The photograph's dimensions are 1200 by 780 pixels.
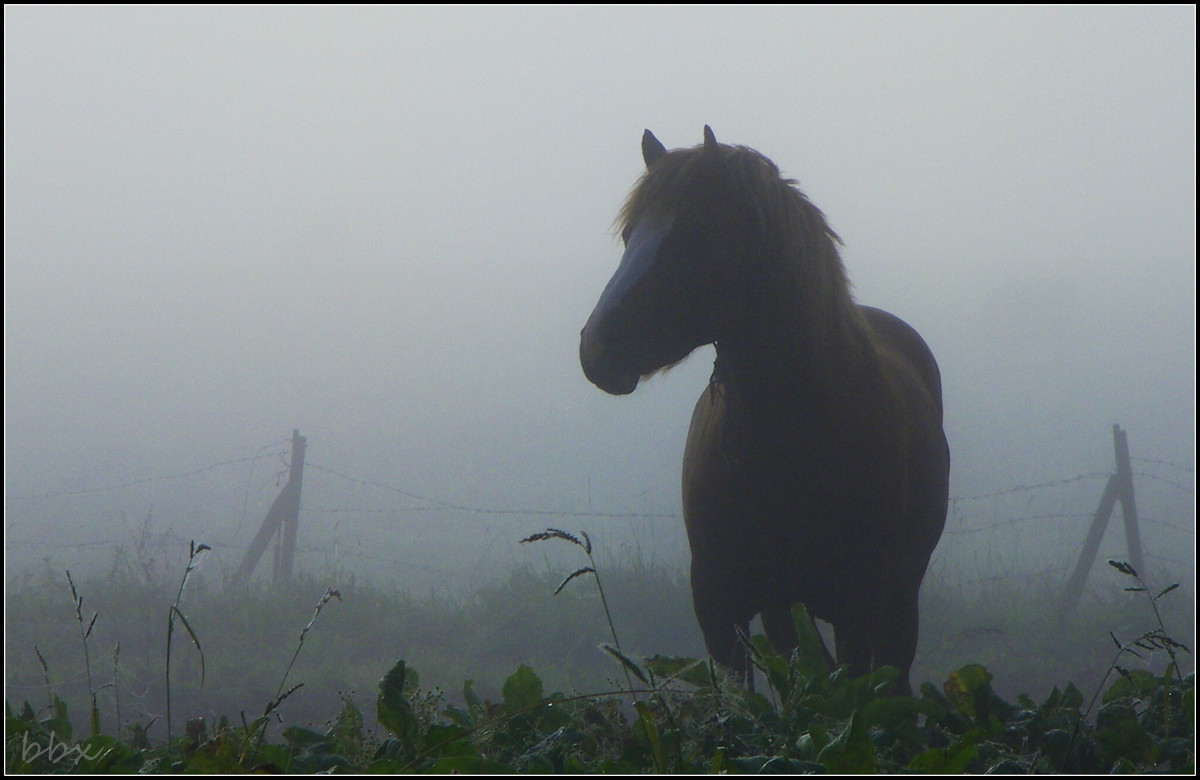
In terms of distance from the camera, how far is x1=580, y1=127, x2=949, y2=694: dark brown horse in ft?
7.89

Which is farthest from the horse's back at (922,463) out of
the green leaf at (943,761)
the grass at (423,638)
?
the grass at (423,638)

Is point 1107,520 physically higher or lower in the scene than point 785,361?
lower

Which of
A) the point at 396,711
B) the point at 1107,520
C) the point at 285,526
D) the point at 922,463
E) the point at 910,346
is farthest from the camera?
the point at 285,526

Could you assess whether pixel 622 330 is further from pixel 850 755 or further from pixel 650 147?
pixel 850 755

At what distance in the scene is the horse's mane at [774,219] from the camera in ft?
8.14

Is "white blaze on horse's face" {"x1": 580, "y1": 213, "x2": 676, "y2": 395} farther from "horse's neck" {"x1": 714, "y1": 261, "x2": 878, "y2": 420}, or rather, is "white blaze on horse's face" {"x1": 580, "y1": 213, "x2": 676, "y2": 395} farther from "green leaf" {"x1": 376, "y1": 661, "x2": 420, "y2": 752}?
"green leaf" {"x1": 376, "y1": 661, "x2": 420, "y2": 752}

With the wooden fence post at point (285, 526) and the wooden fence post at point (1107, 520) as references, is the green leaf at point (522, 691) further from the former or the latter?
the wooden fence post at point (1107, 520)

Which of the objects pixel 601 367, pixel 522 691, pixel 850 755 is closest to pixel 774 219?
pixel 601 367

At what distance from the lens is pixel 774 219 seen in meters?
2.53

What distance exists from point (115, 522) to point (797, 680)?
20774 mm

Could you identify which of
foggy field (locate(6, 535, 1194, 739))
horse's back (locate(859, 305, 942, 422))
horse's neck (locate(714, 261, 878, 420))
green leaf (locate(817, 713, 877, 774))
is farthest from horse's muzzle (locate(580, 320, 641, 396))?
foggy field (locate(6, 535, 1194, 739))

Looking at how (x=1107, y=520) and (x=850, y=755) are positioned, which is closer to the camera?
(x=850, y=755)

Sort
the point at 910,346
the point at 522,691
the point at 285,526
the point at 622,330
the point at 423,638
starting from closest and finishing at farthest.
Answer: the point at 522,691 → the point at 622,330 → the point at 910,346 → the point at 423,638 → the point at 285,526

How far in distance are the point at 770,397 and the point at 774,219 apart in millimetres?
522
